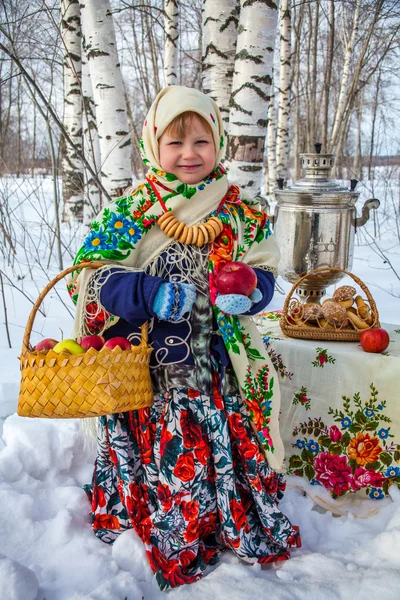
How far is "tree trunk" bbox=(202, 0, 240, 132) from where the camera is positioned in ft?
13.1

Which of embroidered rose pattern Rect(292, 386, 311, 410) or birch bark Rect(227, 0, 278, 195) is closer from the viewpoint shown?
embroidered rose pattern Rect(292, 386, 311, 410)

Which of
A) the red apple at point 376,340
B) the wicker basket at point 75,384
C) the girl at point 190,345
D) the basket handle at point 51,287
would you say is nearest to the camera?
the wicker basket at point 75,384

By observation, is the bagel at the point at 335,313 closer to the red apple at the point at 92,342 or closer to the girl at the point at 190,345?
the girl at the point at 190,345

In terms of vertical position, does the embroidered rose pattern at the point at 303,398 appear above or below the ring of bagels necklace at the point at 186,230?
below

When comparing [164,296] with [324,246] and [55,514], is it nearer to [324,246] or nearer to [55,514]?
[55,514]

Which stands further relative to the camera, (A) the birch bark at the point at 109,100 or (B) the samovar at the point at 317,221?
(A) the birch bark at the point at 109,100

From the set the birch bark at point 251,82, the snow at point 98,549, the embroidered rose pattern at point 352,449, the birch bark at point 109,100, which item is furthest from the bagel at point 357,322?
the birch bark at point 109,100

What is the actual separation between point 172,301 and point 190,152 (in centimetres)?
49

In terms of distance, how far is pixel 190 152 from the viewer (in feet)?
5.37

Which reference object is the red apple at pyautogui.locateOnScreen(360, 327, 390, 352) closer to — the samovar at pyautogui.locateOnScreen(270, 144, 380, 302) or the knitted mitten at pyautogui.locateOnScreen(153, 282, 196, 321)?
the samovar at pyautogui.locateOnScreen(270, 144, 380, 302)

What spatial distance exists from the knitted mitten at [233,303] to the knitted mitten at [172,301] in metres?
0.09

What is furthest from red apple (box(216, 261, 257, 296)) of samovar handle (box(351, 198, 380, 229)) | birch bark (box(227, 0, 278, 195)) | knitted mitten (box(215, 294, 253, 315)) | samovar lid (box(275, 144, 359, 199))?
birch bark (box(227, 0, 278, 195))

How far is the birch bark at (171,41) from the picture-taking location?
7455 mm

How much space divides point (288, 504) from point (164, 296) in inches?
45.7
